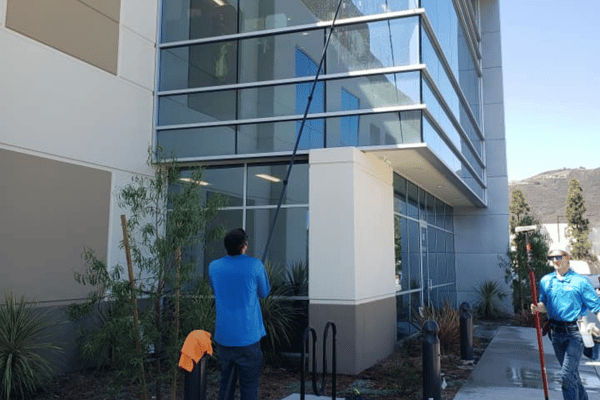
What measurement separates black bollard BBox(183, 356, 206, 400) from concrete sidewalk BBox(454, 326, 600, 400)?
4.31 m

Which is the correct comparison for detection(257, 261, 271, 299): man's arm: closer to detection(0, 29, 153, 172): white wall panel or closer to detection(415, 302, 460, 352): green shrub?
detection(0, 29, 153, 172): white wall panel

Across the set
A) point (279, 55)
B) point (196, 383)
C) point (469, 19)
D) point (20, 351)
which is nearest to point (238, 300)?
point (196, 383)

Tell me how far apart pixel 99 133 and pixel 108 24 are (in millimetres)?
2033

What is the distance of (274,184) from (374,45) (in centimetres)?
312

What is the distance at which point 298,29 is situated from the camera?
10344 millimetres

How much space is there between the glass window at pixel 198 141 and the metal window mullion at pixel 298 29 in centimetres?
181

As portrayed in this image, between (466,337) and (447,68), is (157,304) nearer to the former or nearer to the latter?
(466,337)

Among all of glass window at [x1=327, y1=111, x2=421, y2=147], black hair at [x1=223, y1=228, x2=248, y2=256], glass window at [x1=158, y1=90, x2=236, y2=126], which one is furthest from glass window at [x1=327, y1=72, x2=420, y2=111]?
black hair at [x1=223, y1=228, x2=248, y2=256]

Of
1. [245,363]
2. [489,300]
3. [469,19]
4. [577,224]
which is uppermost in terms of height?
[469,19]

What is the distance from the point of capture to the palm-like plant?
6898mm

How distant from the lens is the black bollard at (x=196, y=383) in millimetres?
4168

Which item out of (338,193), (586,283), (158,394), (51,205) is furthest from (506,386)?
(51,205)

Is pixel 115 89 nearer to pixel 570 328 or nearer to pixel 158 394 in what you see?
pixel 158 394

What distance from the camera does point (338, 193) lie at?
30.0 feet
